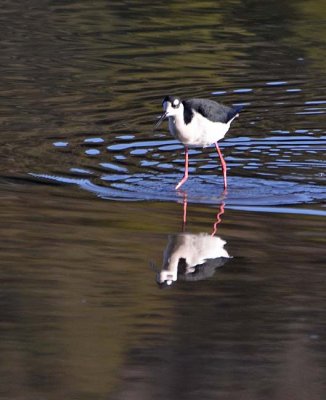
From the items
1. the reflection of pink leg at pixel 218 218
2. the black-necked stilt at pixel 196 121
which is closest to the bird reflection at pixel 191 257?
the reflection of pink leg at pixel 218 218

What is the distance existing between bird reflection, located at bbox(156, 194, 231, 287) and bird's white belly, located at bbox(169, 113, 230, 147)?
1.91 meters

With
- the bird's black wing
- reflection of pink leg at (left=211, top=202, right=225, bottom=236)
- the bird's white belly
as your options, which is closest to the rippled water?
reflection of pink leg at (left=211, top=202, right=225, bottom=236)

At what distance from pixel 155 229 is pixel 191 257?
37.8 inches

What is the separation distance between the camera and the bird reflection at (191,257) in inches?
396

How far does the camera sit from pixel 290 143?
15250 millimetres

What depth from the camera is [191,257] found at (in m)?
10.4

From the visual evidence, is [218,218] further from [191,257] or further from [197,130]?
[197,130]

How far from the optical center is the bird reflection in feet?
33.0

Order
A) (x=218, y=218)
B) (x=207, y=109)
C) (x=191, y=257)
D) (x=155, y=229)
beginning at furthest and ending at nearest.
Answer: (x=207, y=109) → (x=218, y=218) → (x=155, y=229) → (x=191, y=257)

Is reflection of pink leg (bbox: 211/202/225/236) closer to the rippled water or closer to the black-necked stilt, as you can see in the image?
the rippled water

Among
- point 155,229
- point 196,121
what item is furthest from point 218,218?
point 196,121

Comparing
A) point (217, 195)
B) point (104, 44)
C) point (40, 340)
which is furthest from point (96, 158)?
point (104, 44)

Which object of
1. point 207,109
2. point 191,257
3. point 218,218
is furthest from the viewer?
point 207,109

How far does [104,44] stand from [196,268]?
12964 millimetres
